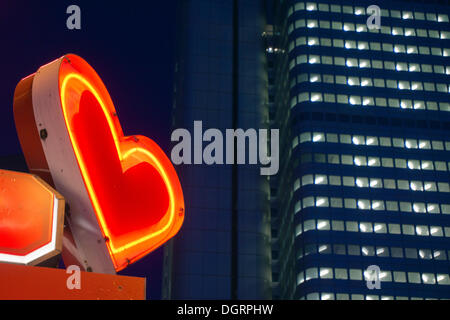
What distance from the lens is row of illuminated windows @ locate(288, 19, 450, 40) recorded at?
110938mm

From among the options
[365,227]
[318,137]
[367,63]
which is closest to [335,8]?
[367,63]

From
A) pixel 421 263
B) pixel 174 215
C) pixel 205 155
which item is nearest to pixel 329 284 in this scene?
pixel 421 263

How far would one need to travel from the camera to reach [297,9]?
11212 centimetres

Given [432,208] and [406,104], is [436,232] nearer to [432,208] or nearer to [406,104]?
[432,208]

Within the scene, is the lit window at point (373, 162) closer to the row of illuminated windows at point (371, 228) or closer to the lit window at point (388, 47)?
the row of illuminated windows at point (371, 228)

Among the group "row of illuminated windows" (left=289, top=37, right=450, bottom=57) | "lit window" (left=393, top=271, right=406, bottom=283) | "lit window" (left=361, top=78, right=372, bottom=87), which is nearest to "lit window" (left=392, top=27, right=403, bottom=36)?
"row of illuminated windows" (left=289, top=37, right=450, bottom=57)

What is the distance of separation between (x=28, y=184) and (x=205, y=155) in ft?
342

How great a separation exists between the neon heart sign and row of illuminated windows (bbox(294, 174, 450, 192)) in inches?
3478

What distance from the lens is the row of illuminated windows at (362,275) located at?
88.9m

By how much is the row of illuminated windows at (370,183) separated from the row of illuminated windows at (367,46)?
2587cm

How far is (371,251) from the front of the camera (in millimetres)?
91750
